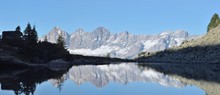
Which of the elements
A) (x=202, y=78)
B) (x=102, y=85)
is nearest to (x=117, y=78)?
(x=202, y=78)

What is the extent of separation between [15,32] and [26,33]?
13.8 meters

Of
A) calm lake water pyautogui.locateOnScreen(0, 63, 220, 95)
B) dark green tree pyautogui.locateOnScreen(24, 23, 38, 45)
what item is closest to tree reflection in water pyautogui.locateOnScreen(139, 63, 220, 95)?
calm lake water pyautogui.locateOnScreen(0, 63, 220, 95)

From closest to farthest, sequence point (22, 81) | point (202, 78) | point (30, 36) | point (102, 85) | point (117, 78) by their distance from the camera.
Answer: point (102, 85)
point (22, 81)
point (202, 78)
point (117, 78)
point (30, 36)

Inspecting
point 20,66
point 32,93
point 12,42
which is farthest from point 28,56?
point 32,93

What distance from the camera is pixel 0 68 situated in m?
104

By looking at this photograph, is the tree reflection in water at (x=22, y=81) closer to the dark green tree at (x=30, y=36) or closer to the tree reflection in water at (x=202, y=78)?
the tree reflection in water at (x=202, y=78)

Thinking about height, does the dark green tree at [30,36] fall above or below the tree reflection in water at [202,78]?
above

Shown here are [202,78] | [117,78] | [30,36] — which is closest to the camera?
[202,78]

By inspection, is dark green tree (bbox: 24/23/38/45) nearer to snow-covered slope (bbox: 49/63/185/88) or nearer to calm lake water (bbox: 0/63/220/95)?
→ snow-covered slope (bbox: 49/63/185/88)

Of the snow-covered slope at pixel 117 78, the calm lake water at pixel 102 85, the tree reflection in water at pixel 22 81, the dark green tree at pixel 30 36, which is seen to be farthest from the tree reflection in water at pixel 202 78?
the dark green tree at pixel 30 36

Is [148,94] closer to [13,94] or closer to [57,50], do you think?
[13,94]

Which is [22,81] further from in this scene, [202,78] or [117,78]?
[202,78]

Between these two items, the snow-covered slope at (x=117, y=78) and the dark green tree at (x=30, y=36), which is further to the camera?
the dark green tree at (x=30, y=36)

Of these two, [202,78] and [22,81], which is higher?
[22,81]
